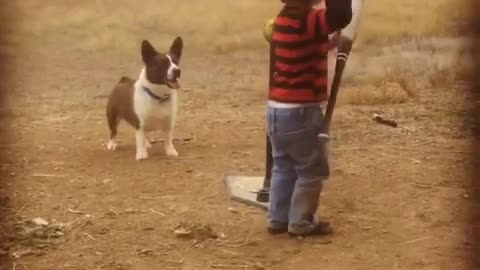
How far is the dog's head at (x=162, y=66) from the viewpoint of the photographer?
3926mm

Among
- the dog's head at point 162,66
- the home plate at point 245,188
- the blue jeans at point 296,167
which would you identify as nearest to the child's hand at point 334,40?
the blue jeans at point 296,167

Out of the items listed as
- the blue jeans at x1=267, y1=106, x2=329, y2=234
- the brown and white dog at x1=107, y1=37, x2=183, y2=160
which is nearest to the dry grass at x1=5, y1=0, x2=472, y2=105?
the brown and white dog at x1=107, y1=37, x2=183, y2=160

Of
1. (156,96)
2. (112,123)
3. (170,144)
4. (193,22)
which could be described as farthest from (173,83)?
(193,22)

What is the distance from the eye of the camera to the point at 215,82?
6.21 m

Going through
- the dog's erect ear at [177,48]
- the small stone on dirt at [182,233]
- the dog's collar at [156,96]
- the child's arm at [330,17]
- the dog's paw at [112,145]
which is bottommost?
the dog's paw at [112,145]

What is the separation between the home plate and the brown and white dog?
21.9 inches

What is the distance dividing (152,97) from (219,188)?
0.69m

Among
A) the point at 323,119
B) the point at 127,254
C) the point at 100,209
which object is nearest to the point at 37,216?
the point at 100,209

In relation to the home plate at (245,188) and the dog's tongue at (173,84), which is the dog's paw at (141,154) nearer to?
the dog's tongue at (173,84)

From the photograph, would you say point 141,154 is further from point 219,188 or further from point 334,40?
point 334,40

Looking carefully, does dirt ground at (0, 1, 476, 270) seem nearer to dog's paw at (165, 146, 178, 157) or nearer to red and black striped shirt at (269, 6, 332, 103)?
dog's paw at (165, 146, 178, 157)

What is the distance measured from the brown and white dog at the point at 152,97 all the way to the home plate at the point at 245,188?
21.9 inches

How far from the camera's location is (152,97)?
159 inches

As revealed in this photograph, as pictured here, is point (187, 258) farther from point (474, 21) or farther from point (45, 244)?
point (474, 21)
